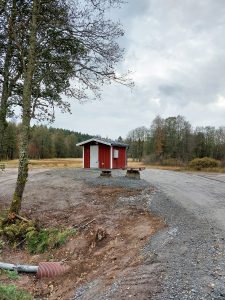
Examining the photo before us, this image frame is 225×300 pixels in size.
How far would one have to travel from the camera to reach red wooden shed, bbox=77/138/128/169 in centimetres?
2842

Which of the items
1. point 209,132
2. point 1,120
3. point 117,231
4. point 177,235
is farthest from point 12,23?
point 209,132

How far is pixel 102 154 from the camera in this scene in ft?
94.5

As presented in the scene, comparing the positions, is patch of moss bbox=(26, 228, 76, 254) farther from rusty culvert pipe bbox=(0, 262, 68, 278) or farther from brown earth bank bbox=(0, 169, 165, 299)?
rusty culvert pipe bbox=(0, 262, 68, 278)

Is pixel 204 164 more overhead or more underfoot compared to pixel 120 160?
more underfoot

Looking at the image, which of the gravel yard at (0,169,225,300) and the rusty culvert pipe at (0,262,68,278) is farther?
the rusty culvert pipe at (0,262,68,278)

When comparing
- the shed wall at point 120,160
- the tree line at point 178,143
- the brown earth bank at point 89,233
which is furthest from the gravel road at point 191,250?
the tree line at point 178,143

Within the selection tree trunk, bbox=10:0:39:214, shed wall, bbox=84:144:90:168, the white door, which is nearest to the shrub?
the white door

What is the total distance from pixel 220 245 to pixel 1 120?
8372 millimetres

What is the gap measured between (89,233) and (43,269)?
208 centimetres

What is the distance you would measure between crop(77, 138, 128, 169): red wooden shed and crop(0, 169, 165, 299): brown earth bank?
44.7 feet

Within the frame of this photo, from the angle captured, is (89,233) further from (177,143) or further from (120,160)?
(177,143)

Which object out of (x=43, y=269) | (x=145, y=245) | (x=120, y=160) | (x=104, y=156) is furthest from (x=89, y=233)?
(x=120, y=160)

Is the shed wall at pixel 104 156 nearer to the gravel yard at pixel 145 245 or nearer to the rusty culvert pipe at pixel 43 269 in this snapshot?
the gravel yard at pixel 145 245

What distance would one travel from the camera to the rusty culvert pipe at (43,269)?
650cm
